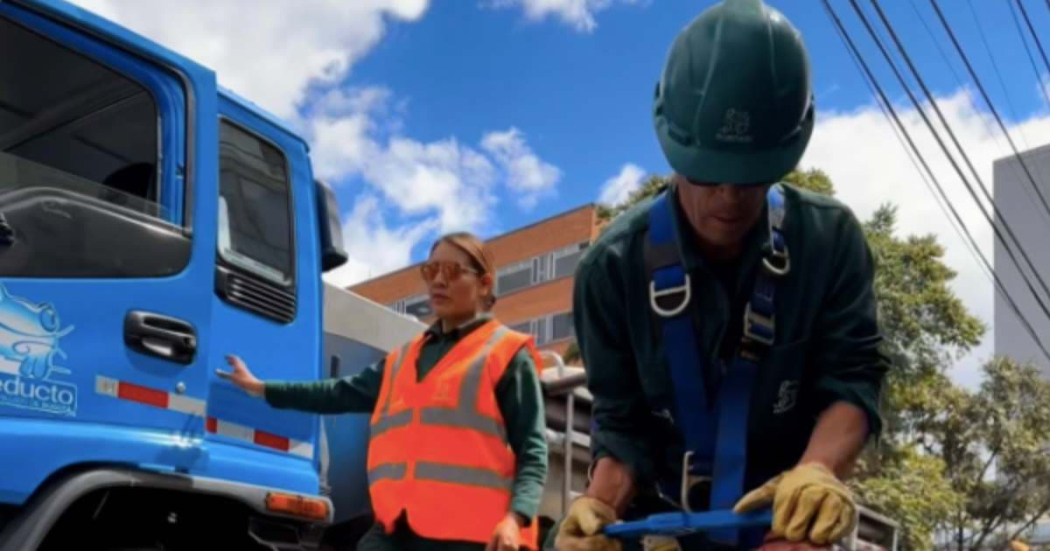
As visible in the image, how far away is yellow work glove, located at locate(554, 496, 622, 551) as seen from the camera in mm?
1896

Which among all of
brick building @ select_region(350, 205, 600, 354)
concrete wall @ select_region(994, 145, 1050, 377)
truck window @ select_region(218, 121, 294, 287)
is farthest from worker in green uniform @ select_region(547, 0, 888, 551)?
concrete wall @ select_region(994, 145, 1050, 377)

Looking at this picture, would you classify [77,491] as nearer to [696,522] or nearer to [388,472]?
[388,472]

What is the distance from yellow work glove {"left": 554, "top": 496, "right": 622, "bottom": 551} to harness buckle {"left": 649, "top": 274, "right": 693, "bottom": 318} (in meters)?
0.33

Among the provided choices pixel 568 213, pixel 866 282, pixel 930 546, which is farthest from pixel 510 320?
pixel 866 282

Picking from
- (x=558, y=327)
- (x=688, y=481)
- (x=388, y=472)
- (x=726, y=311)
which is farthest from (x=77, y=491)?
(x=558, y=327)

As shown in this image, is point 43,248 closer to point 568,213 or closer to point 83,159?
point 83,159

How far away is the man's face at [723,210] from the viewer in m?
1.85

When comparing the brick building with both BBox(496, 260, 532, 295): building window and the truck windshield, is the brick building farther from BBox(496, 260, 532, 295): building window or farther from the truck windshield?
the truck windshield

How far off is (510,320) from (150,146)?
33.7 m

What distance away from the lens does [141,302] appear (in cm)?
331

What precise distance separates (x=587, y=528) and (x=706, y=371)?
0.31m

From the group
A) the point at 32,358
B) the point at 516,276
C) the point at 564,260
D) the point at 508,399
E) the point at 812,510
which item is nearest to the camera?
the point at 812,510

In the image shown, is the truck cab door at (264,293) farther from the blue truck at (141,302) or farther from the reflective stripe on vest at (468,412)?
the reflective stripe on vest at (468,412)

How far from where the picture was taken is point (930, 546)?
1686cm
